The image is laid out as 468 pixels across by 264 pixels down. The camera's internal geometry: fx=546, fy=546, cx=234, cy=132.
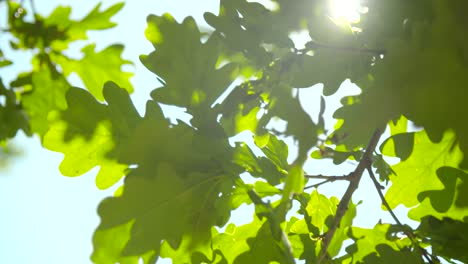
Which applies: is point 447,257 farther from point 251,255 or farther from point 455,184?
point 251,255

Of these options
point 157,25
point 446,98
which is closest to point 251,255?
point 157,25

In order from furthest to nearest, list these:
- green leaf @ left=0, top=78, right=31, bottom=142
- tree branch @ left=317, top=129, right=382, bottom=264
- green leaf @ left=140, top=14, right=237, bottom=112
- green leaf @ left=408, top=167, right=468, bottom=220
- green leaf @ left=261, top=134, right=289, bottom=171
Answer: green leaf @ left=0, top=78, right=31, bottom=142, green leaf @ left=261, top=134, right=289, bottom=171, tree branch @ left=317, top=129, right=382, bottom=264, green leaf @ left=408, top=167, right=468, bottom=220, green leaf @ left=140, top=14, right=237, bottom=112

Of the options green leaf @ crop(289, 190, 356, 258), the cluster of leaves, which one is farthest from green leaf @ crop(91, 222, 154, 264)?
green leaf @ crop(289, 190, 356, 258)

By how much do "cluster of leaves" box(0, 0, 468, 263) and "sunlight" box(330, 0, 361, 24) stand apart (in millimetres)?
53

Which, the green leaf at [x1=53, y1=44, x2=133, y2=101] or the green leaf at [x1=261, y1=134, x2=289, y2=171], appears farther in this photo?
the green leaf at [x1=53, y1=44, x2=133, y2=101]

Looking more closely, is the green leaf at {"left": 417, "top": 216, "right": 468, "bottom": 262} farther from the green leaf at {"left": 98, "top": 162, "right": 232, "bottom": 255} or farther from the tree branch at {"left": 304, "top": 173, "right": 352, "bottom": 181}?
the green leaf at {"left": 98, "top": 162, "right": 232, "bottom": 255}

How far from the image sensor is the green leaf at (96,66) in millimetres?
3492

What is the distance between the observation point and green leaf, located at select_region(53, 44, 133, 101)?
3492 mm

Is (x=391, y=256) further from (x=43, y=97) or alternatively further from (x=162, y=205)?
(x=43, y=97)

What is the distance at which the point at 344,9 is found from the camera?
176 centimetres

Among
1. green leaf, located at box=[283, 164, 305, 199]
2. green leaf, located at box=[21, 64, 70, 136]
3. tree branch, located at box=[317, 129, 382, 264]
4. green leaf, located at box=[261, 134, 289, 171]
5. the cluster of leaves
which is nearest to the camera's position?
green leaf, located at box=[283, 164, 305, 199]

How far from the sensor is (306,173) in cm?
191

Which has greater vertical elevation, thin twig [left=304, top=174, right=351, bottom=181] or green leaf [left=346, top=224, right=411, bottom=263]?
thin twig [left=304, top=174, right=351, bottom=181]

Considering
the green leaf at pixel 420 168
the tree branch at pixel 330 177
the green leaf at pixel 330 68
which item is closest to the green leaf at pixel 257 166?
the tree branch at pixel 330 177
